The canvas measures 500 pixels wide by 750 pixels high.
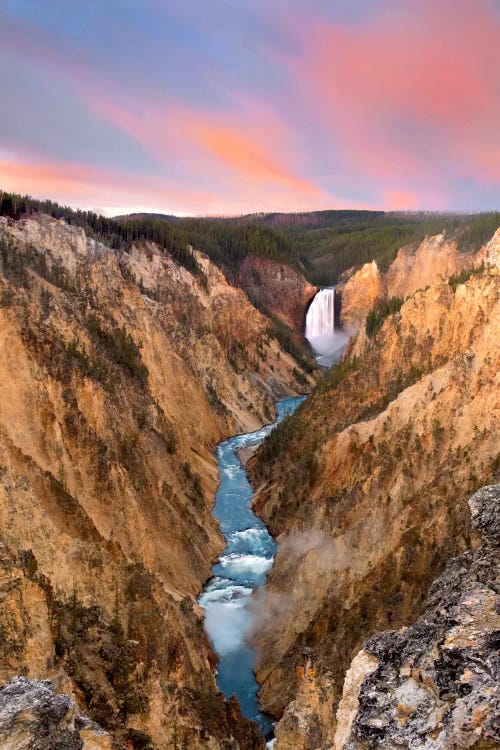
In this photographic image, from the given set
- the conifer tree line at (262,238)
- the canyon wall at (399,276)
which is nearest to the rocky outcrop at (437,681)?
the conifer tree line at (262,238)

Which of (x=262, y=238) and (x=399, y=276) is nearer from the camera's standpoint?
(x=399, y=276)

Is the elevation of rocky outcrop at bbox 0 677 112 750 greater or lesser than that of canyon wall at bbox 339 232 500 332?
lesser

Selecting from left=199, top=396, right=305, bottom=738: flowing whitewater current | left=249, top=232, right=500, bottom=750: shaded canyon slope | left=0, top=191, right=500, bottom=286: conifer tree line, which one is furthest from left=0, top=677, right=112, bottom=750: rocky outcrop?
left=0, top=191, right=500, bottom=286: conifer tree line

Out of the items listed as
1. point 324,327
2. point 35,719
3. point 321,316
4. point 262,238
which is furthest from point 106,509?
point 262,238

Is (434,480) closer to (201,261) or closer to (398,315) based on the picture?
(398,315)

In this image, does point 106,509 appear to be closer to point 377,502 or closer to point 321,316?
point 377,502

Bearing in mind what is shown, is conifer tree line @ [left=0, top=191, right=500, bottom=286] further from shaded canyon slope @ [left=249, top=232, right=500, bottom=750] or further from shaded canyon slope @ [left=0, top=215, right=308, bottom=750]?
shaded canyon slope @ [left=249, top=232, right=500, bottom=750]
